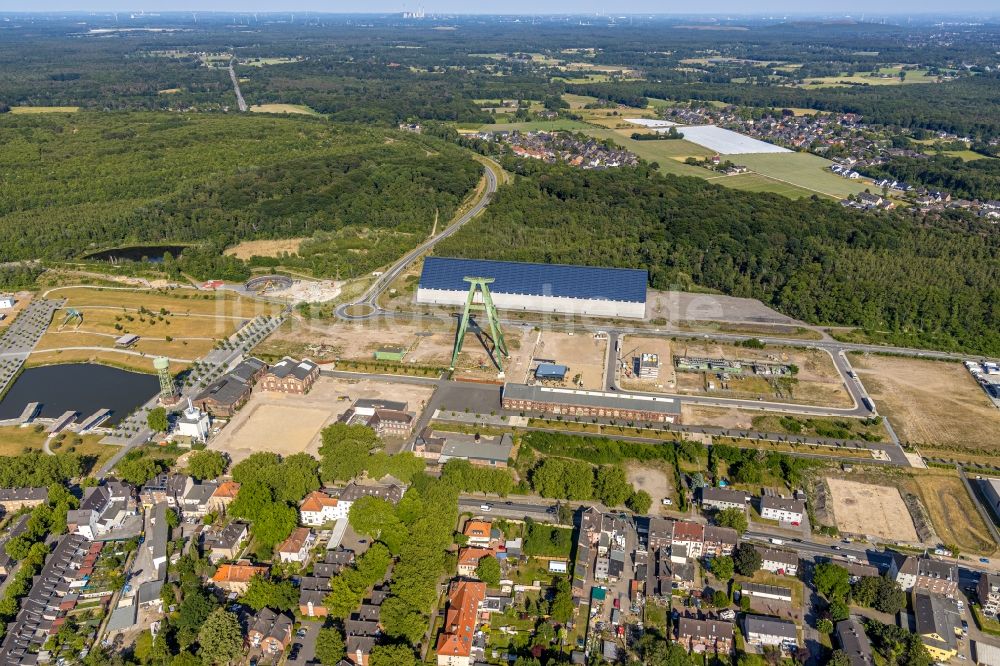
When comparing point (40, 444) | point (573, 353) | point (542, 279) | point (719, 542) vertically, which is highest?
point (542, 279)

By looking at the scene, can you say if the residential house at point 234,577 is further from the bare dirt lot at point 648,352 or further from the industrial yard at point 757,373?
the industrial yard at point 757,373

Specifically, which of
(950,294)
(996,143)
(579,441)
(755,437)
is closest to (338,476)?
(579,441)

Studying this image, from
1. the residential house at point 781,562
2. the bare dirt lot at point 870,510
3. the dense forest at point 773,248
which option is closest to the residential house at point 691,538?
the residential house at point 781,562

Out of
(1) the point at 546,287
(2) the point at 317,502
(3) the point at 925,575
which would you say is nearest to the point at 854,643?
(3) the point at 925,575

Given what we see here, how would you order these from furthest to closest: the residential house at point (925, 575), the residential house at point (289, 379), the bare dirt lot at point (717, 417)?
the residential house at point (289, 379) → the bare dirt lot at point (717, 417) → the residential house at point (925, 575)

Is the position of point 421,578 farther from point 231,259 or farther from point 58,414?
point 231,259

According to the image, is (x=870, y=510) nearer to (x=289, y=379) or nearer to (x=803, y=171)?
(x=289, y=379)
